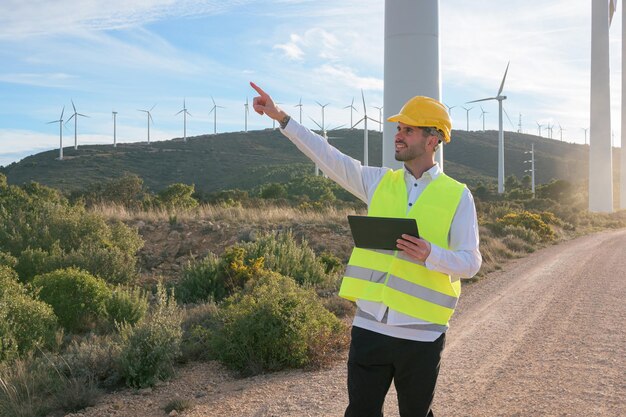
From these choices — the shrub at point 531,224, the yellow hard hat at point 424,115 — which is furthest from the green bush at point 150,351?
the shrub at point 531,224

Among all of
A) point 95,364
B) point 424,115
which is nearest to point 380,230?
point 424,115

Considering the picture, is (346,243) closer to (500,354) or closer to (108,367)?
(500,354)

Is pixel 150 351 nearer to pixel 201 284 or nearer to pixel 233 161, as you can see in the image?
pixel 201 284

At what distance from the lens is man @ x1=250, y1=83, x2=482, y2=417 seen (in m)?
3.34

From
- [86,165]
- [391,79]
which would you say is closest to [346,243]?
[391,79]

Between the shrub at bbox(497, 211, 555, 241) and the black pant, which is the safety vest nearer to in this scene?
the black pant

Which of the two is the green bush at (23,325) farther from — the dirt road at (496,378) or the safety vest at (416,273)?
the safety vest at (416,273)

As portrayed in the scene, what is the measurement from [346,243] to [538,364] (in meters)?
9.98

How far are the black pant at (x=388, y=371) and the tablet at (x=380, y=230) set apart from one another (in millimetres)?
475

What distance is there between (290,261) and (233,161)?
84588 millimetres

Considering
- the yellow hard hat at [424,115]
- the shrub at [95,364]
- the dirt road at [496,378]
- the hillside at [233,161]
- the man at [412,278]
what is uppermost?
the hillside at [233,161]

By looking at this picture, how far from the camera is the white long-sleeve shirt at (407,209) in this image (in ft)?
10.8

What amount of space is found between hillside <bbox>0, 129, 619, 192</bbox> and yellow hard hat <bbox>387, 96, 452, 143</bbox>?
68.5m

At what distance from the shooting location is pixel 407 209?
3527mm
